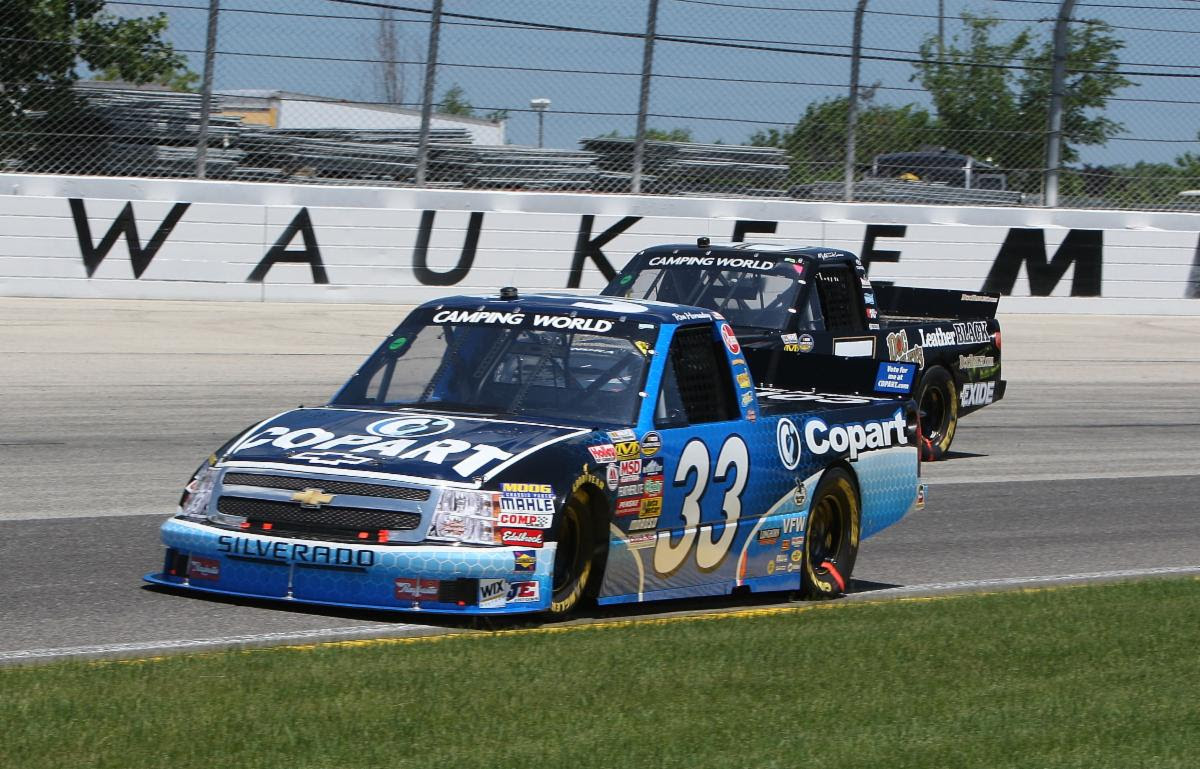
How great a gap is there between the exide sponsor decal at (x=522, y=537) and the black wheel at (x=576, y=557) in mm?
193

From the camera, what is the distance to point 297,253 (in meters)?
21.2

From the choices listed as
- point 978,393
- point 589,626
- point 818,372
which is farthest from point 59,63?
point 589,626

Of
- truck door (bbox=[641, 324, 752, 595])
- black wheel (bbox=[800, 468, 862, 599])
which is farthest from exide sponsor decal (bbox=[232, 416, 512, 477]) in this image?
black wheel (bbox=[800, 468, 862, 599])

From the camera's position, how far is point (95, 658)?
6602 mm

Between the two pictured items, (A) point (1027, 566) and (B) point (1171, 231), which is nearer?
(A) point (1027, 566)

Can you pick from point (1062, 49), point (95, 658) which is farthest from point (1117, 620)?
point (1062, 49)

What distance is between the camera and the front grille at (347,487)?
277 inches

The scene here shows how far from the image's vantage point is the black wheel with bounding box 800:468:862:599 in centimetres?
902

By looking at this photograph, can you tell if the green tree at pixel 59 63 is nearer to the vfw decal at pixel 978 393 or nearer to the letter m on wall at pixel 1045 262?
the vfw decal at pixel 978 393

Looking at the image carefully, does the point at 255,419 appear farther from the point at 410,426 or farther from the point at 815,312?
the point at 410,426

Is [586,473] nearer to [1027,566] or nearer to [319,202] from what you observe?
[1027,566]

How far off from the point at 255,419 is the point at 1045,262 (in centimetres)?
1436

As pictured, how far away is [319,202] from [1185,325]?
1311 cm

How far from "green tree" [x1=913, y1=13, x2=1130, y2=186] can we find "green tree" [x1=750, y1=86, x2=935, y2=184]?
0.39 m
